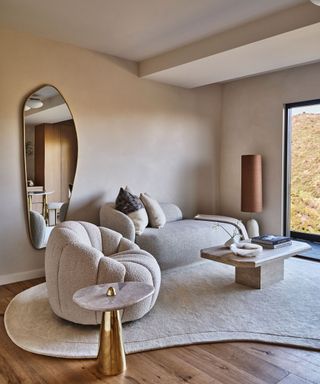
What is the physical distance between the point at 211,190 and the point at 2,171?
3214 mm

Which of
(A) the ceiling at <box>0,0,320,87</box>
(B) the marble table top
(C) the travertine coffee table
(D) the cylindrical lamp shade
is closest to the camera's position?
(B) the marble table top

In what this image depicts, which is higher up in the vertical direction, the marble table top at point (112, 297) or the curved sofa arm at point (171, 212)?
the curved sofa arm at point (171, 212)

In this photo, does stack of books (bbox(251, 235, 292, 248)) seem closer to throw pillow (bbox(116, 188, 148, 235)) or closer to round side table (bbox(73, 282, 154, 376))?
throw pillow (bbox(116, 188, 148, 235))

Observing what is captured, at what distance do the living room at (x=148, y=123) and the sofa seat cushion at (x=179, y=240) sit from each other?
0.80 metres

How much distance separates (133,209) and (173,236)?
0.55 meters

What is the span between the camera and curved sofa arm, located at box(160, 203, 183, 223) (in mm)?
4746

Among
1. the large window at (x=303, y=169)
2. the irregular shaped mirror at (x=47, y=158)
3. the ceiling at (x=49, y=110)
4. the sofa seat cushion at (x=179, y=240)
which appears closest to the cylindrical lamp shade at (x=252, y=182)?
the large window at (x=303, y=169)

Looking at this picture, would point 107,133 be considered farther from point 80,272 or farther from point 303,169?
point 303,169

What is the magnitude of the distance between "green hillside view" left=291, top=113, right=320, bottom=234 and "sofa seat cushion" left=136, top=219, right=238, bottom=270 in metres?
1.32

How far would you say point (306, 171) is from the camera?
505cm

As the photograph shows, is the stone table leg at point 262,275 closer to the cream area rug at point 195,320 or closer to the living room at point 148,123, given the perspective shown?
the cream area rug at point 195,320

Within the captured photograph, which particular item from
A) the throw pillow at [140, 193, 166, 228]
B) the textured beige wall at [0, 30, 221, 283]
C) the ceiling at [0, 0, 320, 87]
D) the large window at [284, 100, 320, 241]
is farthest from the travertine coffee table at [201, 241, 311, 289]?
the ceiling at [0, 0, 320, 87]

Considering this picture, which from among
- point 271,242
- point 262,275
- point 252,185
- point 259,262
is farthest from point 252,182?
point 259,262

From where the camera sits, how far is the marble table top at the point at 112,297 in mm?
1975
